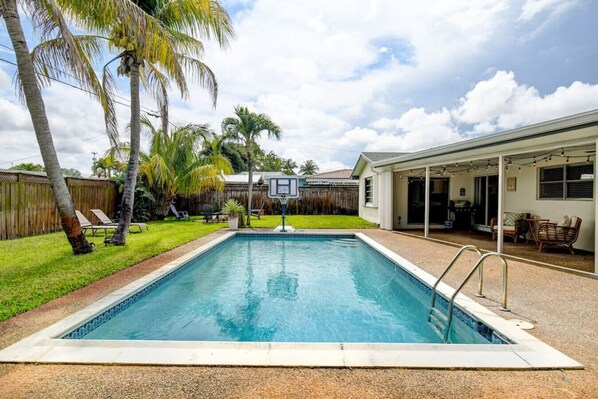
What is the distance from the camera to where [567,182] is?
918 cm

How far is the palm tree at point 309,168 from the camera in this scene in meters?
60.9

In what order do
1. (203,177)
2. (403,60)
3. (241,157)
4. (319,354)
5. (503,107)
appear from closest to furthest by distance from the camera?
(319,354), (403,60), (503,107), (203,177), (241,157)

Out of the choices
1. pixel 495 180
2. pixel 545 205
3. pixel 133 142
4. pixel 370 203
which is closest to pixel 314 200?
pixel 370 203

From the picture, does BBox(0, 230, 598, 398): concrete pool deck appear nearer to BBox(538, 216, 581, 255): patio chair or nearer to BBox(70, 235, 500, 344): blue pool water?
BBox(70, 235, 500, 344): blue pool water

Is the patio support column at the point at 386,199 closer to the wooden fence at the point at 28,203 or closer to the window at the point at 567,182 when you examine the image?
the window at the point at 567,182

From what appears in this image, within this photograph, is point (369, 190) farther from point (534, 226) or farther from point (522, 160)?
point (534, 226)

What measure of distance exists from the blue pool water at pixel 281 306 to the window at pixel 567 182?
19.7 ft

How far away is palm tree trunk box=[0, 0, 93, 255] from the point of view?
21.5ft

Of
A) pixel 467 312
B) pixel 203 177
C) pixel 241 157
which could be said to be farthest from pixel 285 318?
pixel 241 157

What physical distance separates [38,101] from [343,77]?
41.2 ft

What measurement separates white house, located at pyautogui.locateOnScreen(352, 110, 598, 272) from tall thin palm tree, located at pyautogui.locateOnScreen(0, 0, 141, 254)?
369 inches

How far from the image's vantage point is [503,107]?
15.2 meters

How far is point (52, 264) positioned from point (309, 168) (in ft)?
182

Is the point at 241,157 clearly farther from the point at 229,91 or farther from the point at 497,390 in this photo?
the point at 497,390
